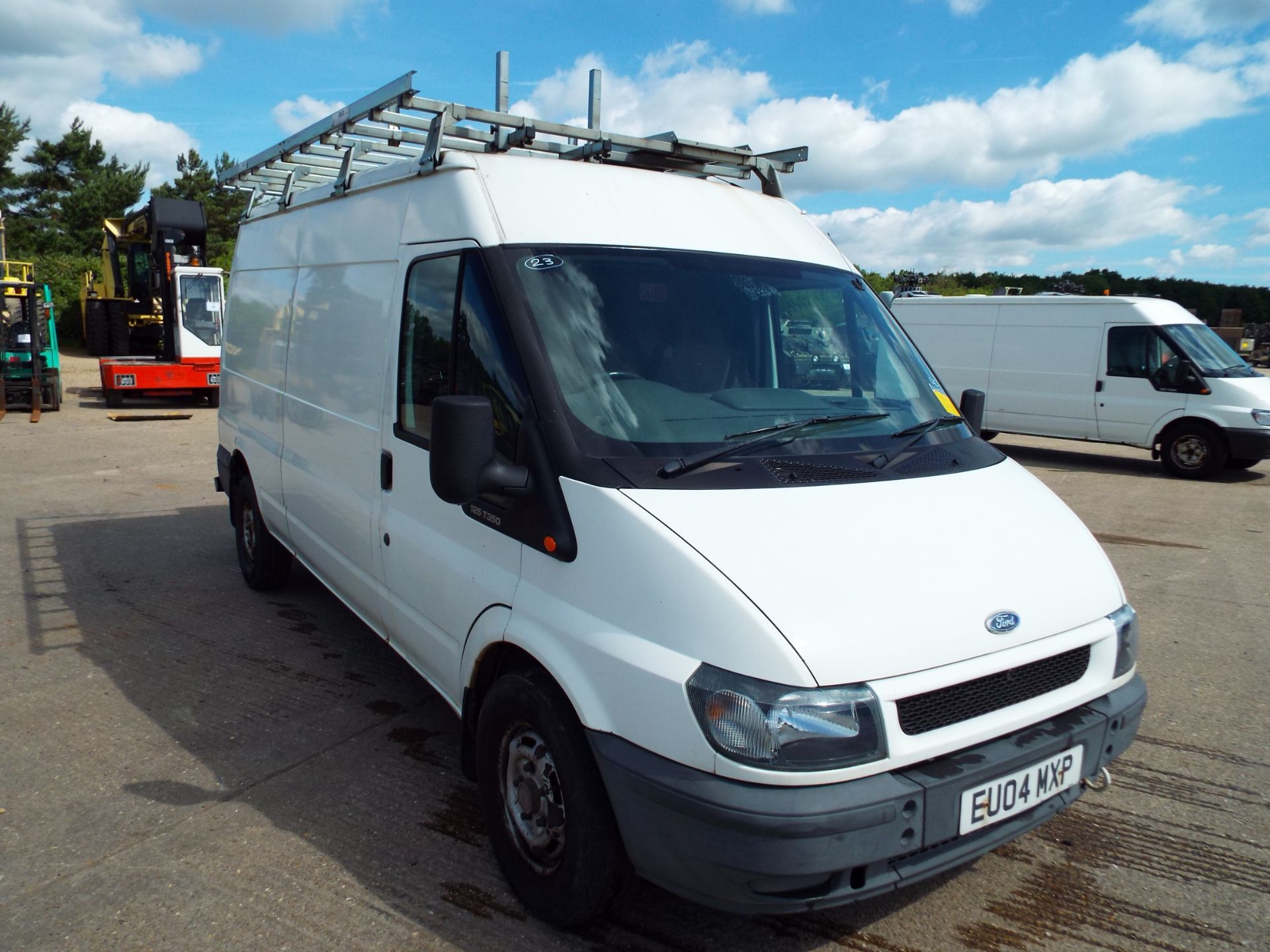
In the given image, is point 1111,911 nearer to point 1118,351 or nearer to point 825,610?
point 825,610

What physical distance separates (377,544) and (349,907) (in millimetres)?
1477

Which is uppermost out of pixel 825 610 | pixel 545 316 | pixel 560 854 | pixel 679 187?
pixel 679 187

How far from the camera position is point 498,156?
3.53 metres

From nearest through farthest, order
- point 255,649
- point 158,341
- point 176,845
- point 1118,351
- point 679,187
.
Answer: point 176,845 → point 679,187 → point 255,649 → point 1118,351 → point 158,341

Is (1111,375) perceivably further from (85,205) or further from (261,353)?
(85,205)

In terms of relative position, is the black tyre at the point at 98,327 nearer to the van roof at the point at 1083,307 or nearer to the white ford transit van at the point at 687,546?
the van roof at the point at 1083,307

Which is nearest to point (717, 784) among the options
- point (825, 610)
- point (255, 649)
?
point (825, 610)

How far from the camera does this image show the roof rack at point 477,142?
3762mm

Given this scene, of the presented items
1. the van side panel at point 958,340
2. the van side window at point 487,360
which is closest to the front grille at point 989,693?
the van side window at point 487,360

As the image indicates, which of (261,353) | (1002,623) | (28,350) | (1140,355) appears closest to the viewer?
(1002,623)

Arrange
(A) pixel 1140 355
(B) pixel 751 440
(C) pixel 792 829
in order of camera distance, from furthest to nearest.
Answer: (A) pixel 1140 355
(B) pixel 751 440
(C) pixel 792 829

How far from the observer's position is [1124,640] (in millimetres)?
3002

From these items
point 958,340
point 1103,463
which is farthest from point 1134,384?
point 958,340

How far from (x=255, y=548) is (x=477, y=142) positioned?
3.50 m
